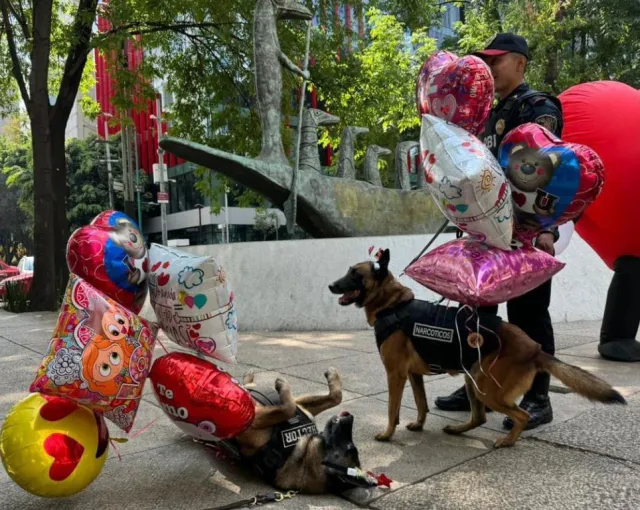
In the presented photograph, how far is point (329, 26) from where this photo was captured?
45.7 feet

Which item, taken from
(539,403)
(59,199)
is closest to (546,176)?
(539,403)

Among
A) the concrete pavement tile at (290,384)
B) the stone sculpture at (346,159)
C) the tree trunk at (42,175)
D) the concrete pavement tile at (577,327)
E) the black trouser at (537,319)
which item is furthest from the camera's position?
the tree trunk at (42,175)

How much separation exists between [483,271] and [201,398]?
155cm

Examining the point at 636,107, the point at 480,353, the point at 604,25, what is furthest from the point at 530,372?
the point at 604,25

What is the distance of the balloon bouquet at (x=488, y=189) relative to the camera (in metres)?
2.84

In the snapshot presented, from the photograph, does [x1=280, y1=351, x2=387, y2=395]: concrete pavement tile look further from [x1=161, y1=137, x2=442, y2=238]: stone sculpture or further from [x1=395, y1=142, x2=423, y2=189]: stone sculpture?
[x1=395, y1=142, x2=423, y2=189]: stone sculpture

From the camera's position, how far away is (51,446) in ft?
7.82

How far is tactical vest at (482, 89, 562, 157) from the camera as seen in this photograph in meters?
3.41

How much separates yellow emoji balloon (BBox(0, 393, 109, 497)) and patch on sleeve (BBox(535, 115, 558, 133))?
294 cm

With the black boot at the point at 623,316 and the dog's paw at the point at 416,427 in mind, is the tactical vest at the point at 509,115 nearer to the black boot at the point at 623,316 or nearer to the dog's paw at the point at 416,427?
the dog's paw at the point at 416,427

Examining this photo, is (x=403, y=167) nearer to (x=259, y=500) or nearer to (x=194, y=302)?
(x=194, y=302)

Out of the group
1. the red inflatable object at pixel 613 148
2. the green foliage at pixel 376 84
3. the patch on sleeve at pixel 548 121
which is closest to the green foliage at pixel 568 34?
the green foliage at pixel 376 84

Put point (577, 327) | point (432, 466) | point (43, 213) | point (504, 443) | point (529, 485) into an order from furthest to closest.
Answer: point (43, 213), point (577, 327), point (504, 443), point (432, 466), point (529, 485)

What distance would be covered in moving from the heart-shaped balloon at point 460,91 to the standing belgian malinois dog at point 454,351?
0.88 metres
